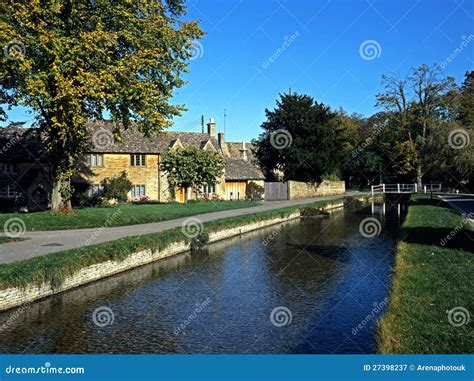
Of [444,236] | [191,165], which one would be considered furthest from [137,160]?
[444,236]

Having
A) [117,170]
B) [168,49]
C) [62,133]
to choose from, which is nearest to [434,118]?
[117,170]

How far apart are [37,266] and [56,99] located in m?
10.2

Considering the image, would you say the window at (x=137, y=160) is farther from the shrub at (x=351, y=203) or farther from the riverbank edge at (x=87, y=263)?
the shrub at (x=351, y=203)

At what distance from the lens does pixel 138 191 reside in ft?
153

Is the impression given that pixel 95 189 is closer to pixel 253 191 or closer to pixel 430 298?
pixel 253 191

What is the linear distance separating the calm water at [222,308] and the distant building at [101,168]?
22795 millimetres

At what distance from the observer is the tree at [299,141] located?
56844mm

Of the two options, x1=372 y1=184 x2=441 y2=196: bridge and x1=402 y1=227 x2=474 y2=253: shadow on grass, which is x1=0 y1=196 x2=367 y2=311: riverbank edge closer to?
x1=402 y1=227 x2=474 y2=253: shadow on grass

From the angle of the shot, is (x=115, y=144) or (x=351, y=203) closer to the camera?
(x=115, y=144)

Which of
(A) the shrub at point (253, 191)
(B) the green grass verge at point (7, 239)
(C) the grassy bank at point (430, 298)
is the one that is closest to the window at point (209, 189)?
(A) the shrub at point (253, 191)

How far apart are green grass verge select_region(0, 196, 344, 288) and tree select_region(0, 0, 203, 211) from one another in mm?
6759

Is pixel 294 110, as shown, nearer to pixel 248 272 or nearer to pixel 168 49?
pixel 168 49

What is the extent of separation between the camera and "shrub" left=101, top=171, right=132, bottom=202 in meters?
44.0

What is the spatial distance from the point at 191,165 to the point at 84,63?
21665mm
